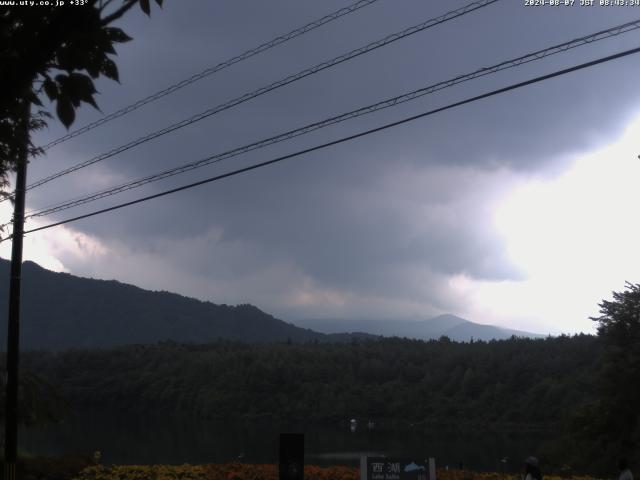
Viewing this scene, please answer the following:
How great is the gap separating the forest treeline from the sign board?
5591 cm

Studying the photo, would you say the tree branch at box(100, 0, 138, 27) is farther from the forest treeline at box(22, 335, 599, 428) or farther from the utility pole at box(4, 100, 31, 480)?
the forest treeline at box(22, 335, 599, 428)

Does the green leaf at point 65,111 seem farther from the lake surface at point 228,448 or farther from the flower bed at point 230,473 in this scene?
the lake surface at point 228,448

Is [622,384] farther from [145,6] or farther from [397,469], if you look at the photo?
A: [145,6]

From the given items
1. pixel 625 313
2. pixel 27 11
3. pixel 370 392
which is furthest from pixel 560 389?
pixel 27 11

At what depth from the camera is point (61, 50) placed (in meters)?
4.07

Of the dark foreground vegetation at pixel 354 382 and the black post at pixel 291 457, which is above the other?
the black post at pixel 291 457

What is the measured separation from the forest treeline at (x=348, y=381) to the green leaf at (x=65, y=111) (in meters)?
64.8

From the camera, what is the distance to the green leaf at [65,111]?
13.1ft

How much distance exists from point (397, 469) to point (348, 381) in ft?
254

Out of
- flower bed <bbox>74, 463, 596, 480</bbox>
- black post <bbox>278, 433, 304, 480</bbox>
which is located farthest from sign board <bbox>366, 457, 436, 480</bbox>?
flower bed <bbox>74, 463, 596, 480</bbox>

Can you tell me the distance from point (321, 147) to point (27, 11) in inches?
359

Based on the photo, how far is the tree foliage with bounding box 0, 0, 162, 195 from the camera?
12.3ft

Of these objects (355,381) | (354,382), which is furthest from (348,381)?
(355,381)

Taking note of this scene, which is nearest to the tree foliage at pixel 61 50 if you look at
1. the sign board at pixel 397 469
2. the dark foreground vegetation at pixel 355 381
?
the sign board at pixel 397 469
